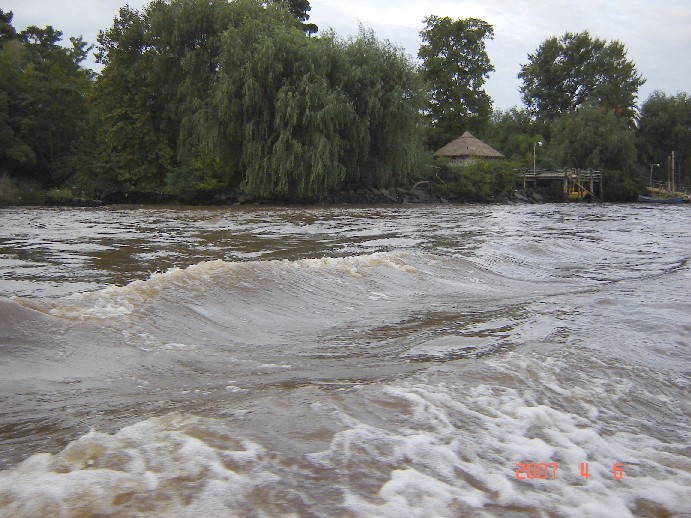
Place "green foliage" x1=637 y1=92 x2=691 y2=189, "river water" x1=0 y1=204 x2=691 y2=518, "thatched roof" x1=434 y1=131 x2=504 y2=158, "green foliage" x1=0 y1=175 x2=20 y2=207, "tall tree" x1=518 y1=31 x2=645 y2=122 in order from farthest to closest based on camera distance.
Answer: "tall tree" x1=518 y1=31 x2=645 y2=122
"green foliage" x1=637 y1=92 x2=691 y2=189
"thatched roof" x1=434 y1=131 x2=504 y2=158
"green foliage" x1=0 y1=175 x2=20 y2=207
"river water" x1=0 y1=204 x2=691 y2=518

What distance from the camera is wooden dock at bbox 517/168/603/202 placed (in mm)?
44156

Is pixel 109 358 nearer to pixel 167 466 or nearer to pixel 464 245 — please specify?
pixel 167 466

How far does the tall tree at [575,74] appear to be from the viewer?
67938 mm

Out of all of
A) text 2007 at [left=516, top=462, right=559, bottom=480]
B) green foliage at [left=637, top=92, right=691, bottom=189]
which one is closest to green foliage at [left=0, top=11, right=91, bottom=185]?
text 2007 at [left=516, top=462, right=559, bottom=480]

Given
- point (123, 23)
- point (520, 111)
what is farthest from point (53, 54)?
point (520, 111)

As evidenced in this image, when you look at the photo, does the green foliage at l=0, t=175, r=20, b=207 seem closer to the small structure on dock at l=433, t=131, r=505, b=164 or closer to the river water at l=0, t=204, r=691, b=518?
the river water at l=0, t=204, r=691, b=518

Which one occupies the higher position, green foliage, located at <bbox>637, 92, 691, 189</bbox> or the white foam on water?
green foliage, located at <bbox>637, 92, 691, 189</bbox>

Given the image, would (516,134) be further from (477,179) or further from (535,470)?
(535,470)

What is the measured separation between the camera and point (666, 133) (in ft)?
185

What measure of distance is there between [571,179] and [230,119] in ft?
92.6
